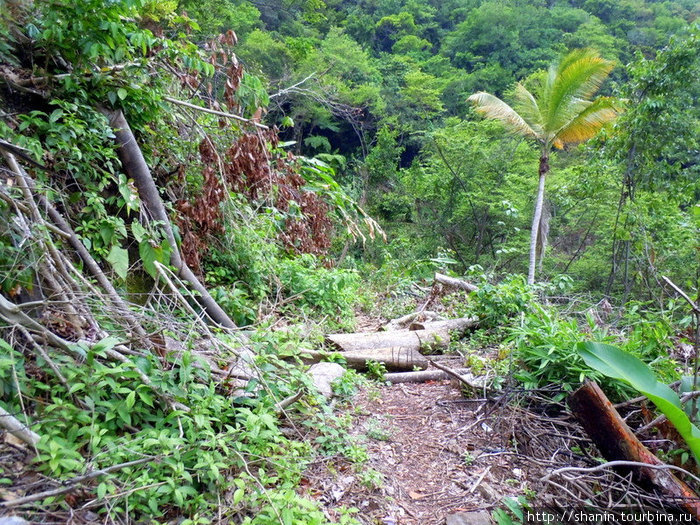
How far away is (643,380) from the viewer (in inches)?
87.9

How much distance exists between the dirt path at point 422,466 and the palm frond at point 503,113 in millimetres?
9845

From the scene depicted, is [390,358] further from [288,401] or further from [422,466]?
[288,401]

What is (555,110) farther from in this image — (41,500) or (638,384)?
(41,500)

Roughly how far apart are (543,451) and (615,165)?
28.2 ft

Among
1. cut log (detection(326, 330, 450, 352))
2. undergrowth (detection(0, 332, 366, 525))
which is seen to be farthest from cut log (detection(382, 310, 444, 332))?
undergrowth (detection(0, 332, 366, 525))

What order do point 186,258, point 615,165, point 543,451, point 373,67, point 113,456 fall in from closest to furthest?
point 113,456
point 543,451
point 186,258
point 615,165
point 373,67

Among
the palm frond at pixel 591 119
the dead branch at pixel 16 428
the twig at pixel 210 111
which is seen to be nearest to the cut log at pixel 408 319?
the twig at pixel 210 111

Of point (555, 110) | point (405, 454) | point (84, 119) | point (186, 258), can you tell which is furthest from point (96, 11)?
point (555, 110)

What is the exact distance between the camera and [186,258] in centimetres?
427

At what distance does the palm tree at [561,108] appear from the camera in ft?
33.7

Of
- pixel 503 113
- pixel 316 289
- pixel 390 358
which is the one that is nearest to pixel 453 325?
pixel 390 358

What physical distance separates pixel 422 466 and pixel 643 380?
1.35m

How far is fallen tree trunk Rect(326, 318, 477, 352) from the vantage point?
448 centimetres

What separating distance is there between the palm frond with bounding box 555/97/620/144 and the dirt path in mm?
9547
